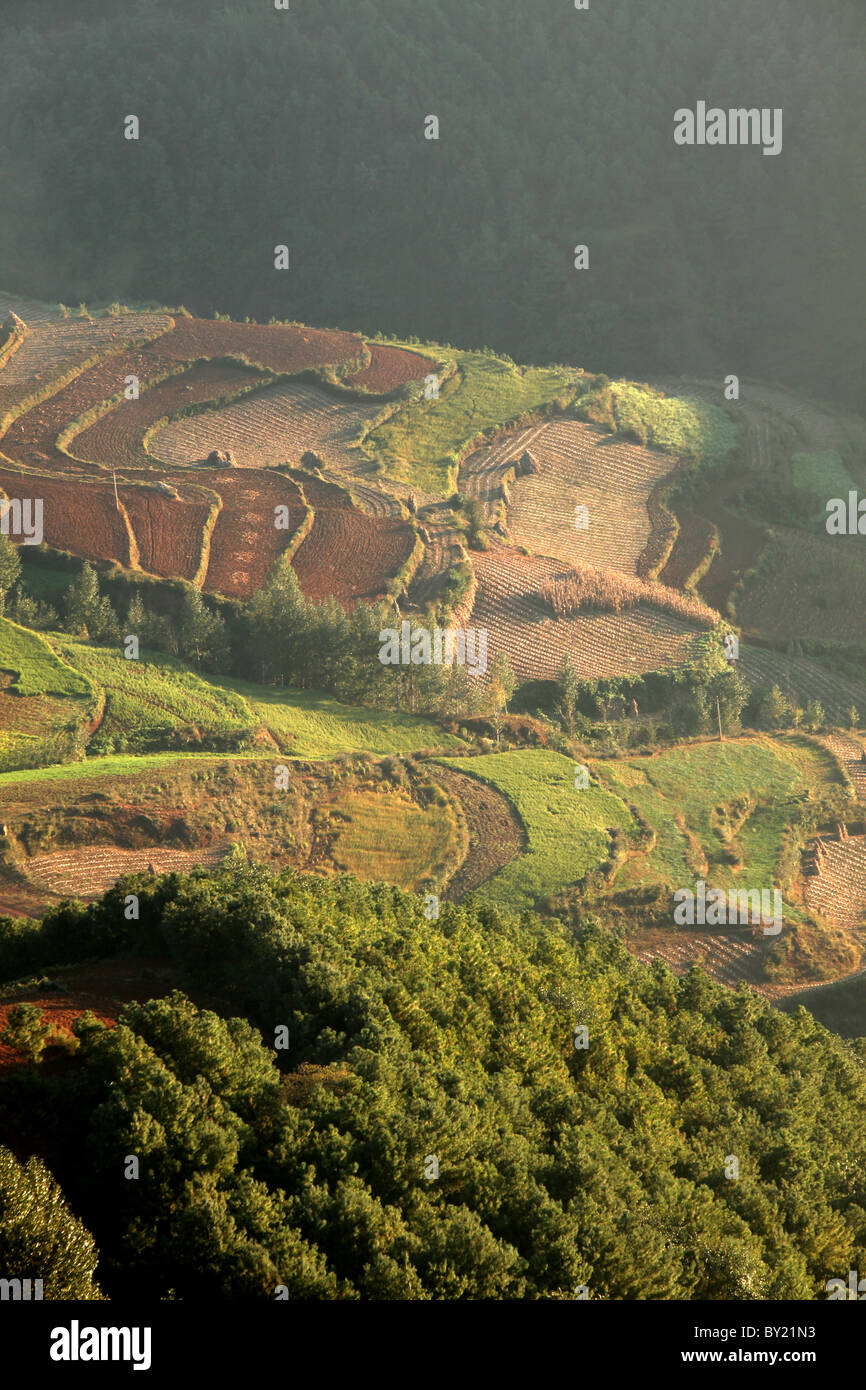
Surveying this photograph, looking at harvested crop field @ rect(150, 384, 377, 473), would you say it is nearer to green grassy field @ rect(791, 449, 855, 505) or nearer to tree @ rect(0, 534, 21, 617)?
tree @ rect(0, 534, 21, 617)

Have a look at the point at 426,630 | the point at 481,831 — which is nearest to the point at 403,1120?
the point at 481,831

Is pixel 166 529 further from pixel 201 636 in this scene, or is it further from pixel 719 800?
pixel 719 800

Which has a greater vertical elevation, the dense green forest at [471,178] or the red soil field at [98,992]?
the dense green forest at [471,178]

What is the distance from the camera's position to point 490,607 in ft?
A: 120

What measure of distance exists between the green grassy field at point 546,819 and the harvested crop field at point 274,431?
17059mm

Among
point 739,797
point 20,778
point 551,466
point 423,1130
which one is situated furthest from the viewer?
point 551,466

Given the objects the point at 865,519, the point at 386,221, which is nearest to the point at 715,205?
the point at 386,221

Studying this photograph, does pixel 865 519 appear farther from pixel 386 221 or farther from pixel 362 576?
pixel 386 221

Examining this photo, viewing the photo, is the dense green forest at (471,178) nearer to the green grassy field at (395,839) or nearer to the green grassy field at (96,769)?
the green grassy field at (395,839)

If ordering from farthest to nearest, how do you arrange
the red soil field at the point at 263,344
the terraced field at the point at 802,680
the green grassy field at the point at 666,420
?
the red soil field at the point at 263,344 → the green grassy field at the point at 666,420 → the terraced field at the point at 802,680

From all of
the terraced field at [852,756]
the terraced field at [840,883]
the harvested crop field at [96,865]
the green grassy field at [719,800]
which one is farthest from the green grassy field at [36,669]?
the terraced field at [852,756]

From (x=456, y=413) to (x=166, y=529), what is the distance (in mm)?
15790

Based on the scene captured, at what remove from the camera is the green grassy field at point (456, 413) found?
144ft

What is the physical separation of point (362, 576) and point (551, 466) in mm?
11907
